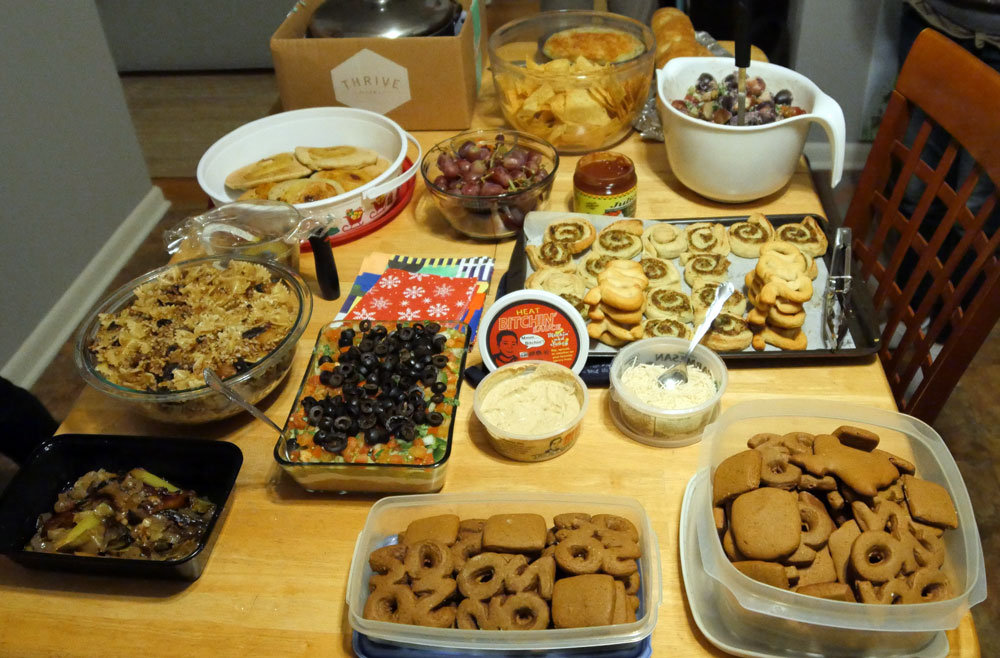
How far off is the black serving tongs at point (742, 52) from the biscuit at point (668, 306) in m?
0.44

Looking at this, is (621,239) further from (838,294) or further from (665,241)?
(838,294)

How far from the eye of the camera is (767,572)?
2.53 feet

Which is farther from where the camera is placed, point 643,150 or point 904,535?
point 643,150

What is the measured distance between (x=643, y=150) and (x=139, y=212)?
226 cm

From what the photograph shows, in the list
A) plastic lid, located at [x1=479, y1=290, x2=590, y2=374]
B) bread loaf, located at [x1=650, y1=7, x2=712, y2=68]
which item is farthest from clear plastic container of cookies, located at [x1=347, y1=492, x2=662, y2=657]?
bread loaf, located at [x1=650, y1=7, x2=712, y2=68]

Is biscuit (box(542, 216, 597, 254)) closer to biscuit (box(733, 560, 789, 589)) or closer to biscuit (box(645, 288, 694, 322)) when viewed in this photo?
biscuit (box(645, 288, 694, 322))

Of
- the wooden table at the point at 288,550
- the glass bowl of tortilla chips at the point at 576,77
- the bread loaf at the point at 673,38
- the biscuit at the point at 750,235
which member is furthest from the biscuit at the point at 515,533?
the bread loaf at the point at 673,38

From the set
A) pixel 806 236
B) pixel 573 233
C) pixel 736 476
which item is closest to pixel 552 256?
pixel 573 233

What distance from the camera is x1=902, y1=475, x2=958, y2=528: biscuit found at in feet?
2.68

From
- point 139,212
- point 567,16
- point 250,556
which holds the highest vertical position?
point 567,16

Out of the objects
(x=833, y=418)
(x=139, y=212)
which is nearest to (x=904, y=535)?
(x=833, y=418)

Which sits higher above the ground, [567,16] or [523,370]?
[567,16]

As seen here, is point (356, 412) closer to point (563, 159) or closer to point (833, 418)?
point (833, 418)

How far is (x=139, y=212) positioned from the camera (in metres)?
3.07
